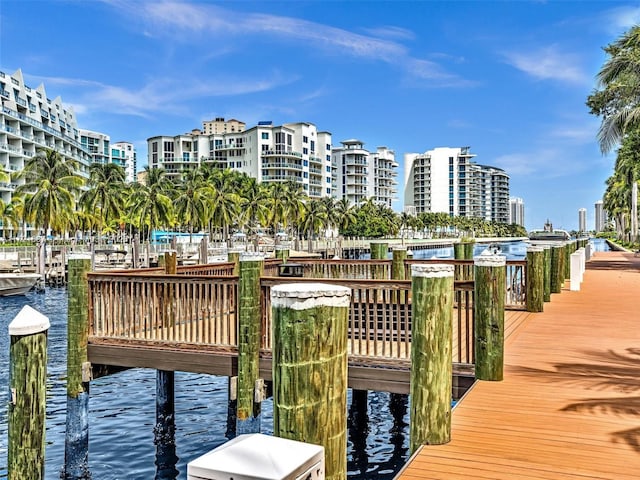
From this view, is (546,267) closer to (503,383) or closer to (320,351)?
(503,383)

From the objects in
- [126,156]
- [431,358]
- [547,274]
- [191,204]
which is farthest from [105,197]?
[126,156]

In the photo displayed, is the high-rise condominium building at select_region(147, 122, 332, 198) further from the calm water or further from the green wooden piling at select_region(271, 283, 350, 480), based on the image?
the green wooden piling at select_region(271, 283, 350, 480)

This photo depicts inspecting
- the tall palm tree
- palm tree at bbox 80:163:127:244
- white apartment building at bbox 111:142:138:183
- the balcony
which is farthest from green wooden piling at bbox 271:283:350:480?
white apartment building at bbox 111:142:138:183

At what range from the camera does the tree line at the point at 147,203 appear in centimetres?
4778

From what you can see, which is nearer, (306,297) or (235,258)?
(306,297)

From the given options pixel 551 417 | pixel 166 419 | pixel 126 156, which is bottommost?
pixel 166 419

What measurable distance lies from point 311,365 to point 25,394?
14.7ft

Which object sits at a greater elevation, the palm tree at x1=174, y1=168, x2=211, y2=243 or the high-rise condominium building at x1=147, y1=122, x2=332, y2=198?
the high-rise condominium building at x1=147, y1=122, x2=332, y2=198

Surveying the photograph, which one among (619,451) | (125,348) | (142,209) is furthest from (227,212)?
(619,451)

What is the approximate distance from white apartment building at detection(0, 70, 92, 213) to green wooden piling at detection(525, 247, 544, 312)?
75656mm

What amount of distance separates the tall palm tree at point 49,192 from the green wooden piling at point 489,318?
1690 inches

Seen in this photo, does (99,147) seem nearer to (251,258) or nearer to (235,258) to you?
(235,258)

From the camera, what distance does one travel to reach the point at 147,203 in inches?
2194

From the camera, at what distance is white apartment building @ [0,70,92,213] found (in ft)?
273
